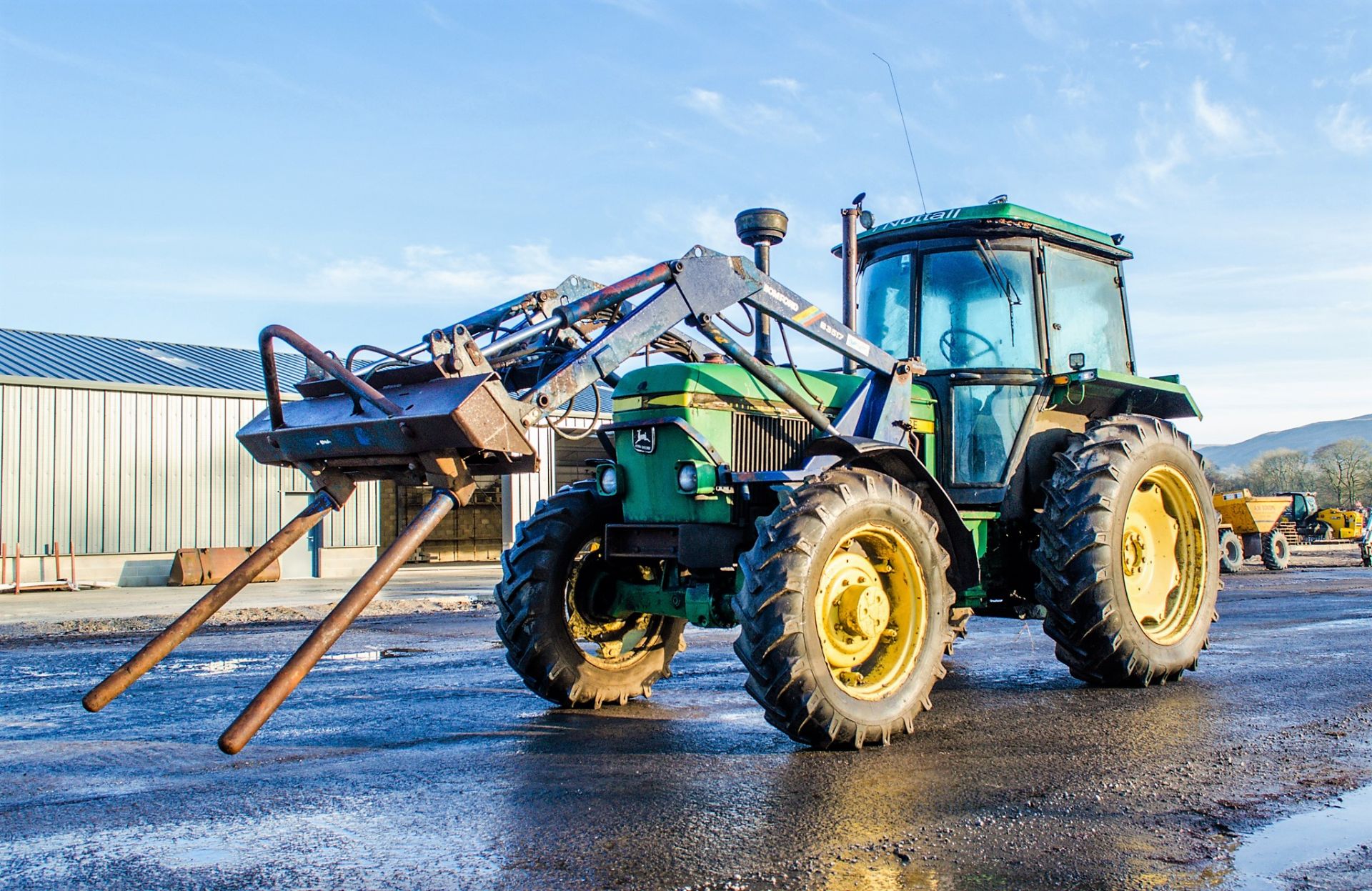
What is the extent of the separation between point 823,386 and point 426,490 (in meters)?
29.6

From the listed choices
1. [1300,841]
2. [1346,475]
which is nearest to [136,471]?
[1300,841]

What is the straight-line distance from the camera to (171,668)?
8883mm

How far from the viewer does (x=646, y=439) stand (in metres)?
6.45

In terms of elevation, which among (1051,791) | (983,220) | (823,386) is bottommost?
(1051,791)

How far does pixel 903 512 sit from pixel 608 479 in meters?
1.75

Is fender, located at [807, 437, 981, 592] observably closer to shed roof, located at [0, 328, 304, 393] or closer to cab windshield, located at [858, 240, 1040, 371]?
cab windshield, located at [858, 240, 1040, 371]

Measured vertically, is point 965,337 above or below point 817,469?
above

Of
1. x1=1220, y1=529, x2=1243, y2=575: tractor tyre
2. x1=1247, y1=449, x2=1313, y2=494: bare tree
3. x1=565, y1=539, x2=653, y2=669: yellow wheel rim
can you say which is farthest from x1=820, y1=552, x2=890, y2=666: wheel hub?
x1=1247, y1=449, x2=1313, y2=494: bare tree

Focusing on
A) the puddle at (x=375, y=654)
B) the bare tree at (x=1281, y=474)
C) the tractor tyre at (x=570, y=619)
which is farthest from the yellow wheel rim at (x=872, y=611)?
the bare tree at (x=1281, y=474)

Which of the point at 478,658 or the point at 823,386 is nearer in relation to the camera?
the point at 823,386

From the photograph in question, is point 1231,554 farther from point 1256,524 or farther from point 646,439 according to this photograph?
point 646,439

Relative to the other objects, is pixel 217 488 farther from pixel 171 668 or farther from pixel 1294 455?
pixel 1294 455

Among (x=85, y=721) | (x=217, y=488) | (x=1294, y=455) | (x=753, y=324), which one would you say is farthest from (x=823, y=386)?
(x=1294, y=455)

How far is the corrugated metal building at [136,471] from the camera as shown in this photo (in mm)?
20016
